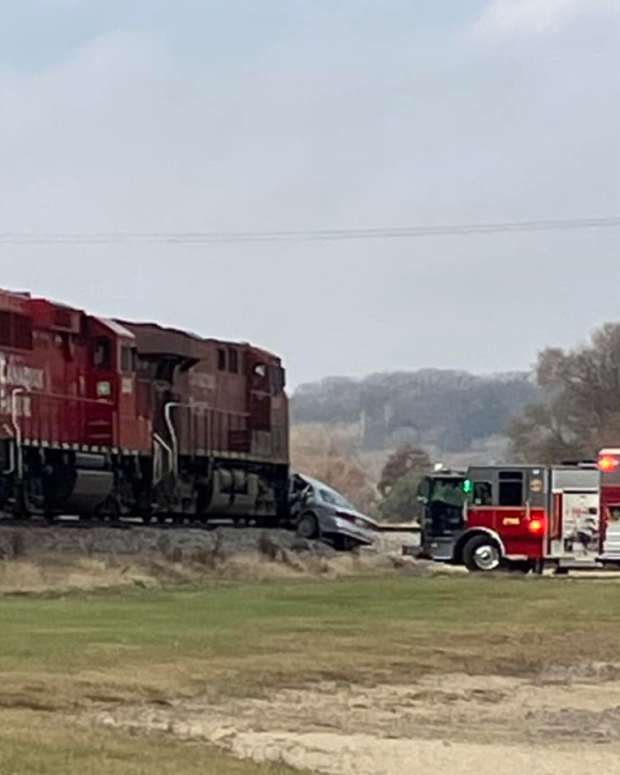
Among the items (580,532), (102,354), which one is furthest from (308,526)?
(102,354)

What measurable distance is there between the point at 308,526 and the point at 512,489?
555cm

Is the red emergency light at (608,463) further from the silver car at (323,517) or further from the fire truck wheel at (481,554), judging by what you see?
the silver car at (323,517)

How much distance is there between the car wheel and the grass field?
38.0ft

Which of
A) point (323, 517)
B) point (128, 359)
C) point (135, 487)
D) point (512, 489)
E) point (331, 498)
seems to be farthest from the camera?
point (331, 498)

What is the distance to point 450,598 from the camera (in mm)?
34688

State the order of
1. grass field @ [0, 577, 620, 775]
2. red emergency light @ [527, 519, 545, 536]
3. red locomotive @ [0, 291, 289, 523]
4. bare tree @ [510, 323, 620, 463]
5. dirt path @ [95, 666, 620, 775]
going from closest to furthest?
grass field @ [0, 577, 620, 775]
dirt path @ [95, 666, 620, 775]
red locomotive @ [0, 291, 289, 523]
red emergency light @ [527, 519, 545, 536]
bare tree @ [510, 323, 620, 463]

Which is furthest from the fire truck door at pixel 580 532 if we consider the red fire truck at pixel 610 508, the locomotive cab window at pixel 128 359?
the locomotive cab window at pixel 128 359

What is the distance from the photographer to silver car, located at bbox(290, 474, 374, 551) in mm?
50469

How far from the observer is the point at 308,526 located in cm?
5038

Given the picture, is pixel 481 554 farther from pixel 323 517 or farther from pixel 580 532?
pixel 323 517

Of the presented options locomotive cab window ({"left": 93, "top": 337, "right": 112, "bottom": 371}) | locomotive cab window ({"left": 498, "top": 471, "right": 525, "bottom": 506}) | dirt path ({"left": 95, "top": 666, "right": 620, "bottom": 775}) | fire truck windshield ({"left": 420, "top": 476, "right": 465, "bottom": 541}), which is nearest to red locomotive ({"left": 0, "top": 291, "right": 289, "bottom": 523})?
locomotive cab window ({"left": 93, "top": 337, "right": 112, "bottom": 371})

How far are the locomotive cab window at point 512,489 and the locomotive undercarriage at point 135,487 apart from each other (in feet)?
19.1

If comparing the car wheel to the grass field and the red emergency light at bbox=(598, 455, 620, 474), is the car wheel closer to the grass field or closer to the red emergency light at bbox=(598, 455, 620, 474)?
the red emergency light at bbox=(598, 455, 620, 474)

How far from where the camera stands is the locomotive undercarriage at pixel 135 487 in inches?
1517
